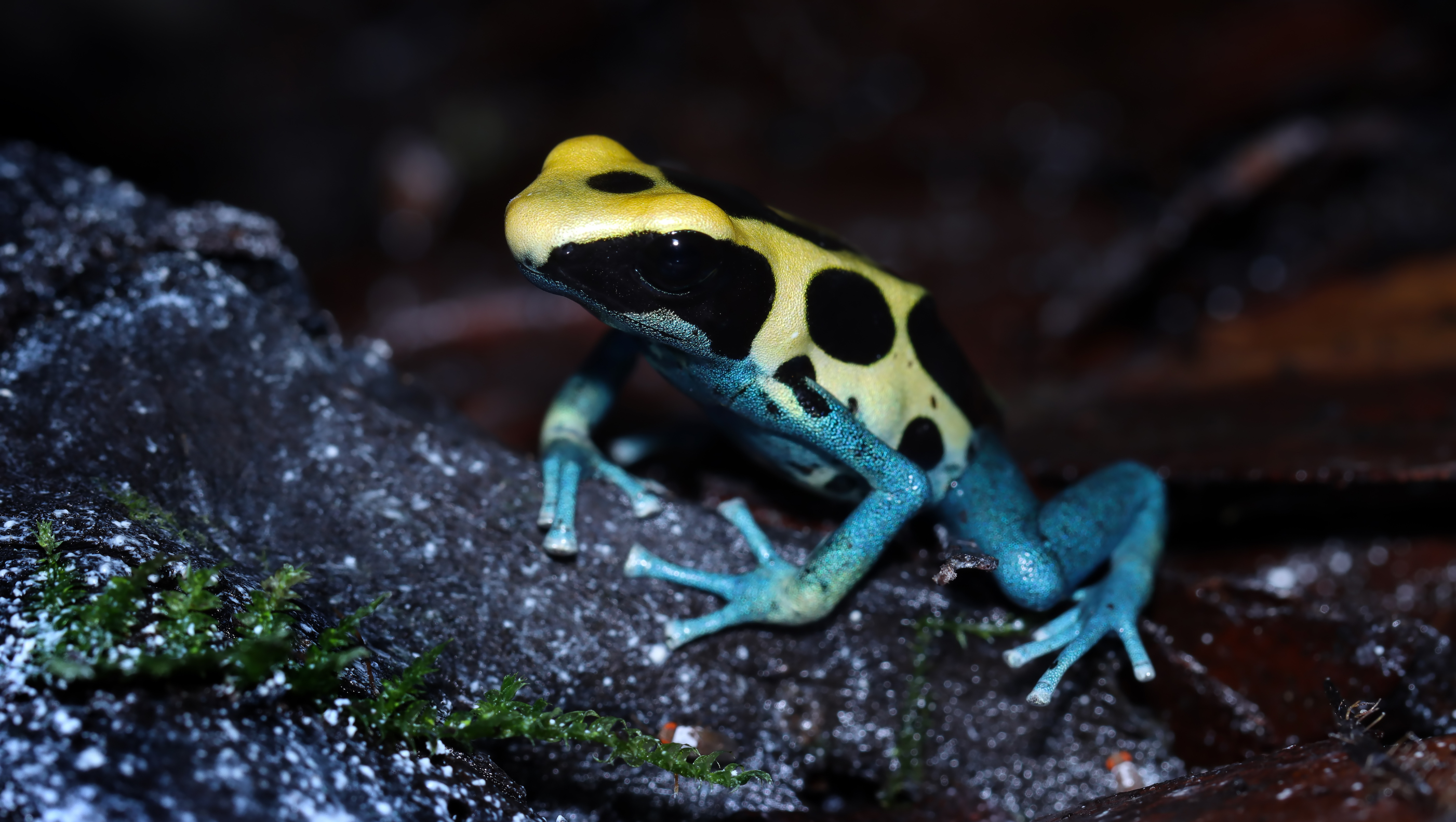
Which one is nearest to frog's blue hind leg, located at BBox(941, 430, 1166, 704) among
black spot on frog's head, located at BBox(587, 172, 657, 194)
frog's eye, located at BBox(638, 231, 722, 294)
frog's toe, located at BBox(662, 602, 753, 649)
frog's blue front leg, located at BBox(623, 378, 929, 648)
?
frog's blue front leg, located at BBox(623, 378, 929, 648)

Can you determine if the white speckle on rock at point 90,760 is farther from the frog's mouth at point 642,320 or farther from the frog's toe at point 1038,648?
the frog's toe at point 1038,648

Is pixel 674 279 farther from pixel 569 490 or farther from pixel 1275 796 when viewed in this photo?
pixel 1275 796

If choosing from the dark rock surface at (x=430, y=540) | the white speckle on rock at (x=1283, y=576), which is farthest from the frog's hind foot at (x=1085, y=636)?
the white speckle on rock at (x=1283, y=576)

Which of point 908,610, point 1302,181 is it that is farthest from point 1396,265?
point 908,610

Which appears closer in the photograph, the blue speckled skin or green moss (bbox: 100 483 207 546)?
green moss (bbox: 100 483 207 546)

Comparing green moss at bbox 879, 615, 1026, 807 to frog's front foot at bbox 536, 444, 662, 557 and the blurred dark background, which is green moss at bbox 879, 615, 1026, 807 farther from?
the blurred dark background

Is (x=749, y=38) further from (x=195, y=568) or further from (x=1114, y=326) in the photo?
(x=195, y=568)

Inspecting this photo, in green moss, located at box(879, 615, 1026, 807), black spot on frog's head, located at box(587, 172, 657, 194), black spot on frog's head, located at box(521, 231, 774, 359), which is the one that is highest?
black spot on frog's head, located at box(587, 172, 657, 194)
